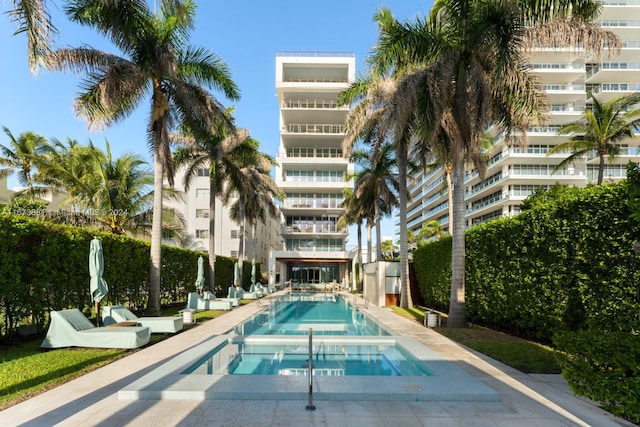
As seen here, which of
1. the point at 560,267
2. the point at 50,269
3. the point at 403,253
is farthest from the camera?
the point at 403,253

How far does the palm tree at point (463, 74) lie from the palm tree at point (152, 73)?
7.67 meters

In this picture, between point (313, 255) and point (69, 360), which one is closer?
point (69, 360)

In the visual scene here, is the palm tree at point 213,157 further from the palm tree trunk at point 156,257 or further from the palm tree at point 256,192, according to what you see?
the palm tree trunk at point 156,257

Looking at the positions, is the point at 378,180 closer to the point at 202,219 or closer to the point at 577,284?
the point at 577,284

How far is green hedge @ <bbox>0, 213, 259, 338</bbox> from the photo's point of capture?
29.0 ft

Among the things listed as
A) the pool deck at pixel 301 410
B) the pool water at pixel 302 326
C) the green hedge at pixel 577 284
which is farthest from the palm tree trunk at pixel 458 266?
the pool deck at pixel 301 410

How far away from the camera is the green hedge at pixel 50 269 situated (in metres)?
8.83

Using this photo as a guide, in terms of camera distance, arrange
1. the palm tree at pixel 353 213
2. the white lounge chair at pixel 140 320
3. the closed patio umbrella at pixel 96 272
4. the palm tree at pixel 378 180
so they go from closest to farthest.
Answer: the closed patio umbrella at pixel 96 272 < the white lounge chair at pixel 140 320 < the palm tree at pixel 378 180 < the palm tree at pixel 353 213

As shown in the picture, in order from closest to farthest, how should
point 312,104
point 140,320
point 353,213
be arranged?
point 140,320, point 353,213, point 312,104

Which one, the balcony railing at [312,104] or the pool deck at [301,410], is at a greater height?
the balcony railing at [312,104]

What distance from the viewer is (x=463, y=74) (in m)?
12.6

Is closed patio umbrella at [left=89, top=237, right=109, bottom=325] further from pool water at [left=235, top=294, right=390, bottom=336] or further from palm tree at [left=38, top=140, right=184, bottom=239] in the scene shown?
palm tree at [left=38, top=140, right=184, bottom=239]

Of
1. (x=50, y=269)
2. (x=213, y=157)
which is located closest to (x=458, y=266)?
(x=50, y=269)

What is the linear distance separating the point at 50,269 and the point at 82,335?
267cm
